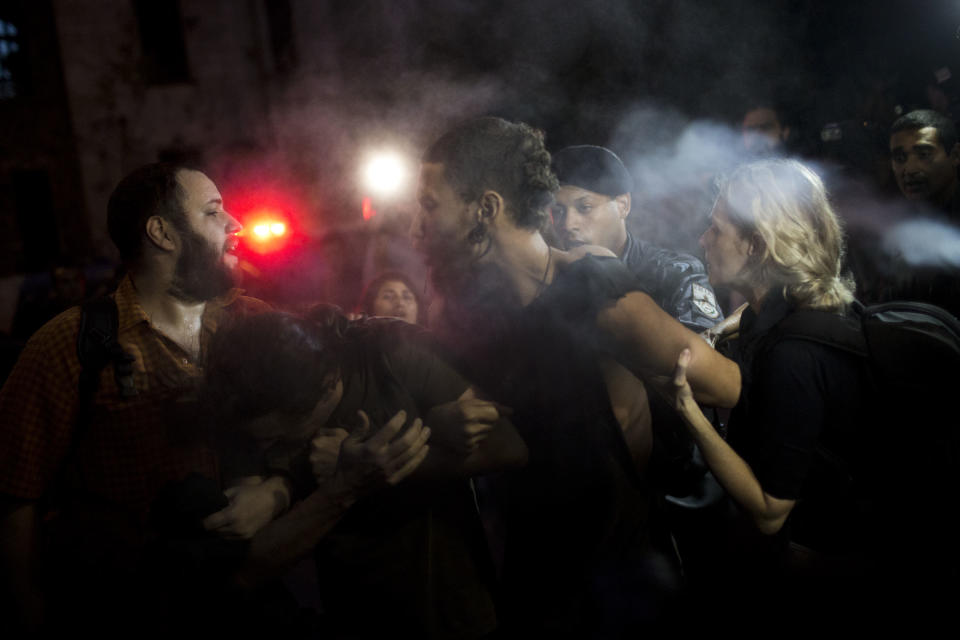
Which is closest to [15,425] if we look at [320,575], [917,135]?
[320,575]

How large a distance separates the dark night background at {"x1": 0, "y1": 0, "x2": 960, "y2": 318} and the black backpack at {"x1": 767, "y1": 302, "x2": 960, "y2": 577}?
3237mm

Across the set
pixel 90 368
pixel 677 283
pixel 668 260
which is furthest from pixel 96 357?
pixel 668 260

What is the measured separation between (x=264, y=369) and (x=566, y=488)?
994mm

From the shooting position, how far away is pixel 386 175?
8.98 meters

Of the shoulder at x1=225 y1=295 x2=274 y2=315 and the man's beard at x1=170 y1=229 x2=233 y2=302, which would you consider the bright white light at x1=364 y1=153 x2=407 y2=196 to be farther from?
the man's beard at x1=170 y1=229 x2=233 y2=302

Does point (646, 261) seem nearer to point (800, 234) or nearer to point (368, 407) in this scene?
point (800, 234)

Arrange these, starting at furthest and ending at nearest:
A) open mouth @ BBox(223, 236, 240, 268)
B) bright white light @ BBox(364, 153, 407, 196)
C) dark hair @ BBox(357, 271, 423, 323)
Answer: bright white light @ BBox(364, 153, 407, 196), dark hair @ BBox(357, 271, 423, 323), open mouth @ BBox(223, 236, 240, 268)

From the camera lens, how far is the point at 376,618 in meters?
1.83

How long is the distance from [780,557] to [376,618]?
4.13 feet

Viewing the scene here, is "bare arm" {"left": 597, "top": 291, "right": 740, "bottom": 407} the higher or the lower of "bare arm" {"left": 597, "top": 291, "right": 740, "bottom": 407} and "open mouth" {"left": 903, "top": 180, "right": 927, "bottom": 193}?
the lower

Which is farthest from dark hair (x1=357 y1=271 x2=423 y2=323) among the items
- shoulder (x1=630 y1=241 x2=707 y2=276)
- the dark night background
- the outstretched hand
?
the outstretched hand

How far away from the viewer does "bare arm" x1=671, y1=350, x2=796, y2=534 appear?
1.77 meters

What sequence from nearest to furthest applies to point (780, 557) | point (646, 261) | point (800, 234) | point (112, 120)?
point (780, 557) → point (800, 234) → point (646, 261) → point (112, 120)

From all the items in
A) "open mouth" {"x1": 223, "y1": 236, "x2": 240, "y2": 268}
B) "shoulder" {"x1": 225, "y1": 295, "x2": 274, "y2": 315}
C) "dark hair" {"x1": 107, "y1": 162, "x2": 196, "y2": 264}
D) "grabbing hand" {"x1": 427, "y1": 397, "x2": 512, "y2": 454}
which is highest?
"dark hair" {"x1": 107, "y1": 162, "x2": 196, "y2": 264}
